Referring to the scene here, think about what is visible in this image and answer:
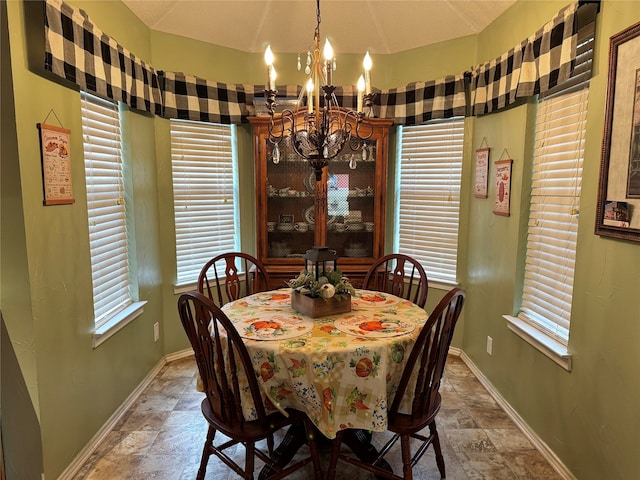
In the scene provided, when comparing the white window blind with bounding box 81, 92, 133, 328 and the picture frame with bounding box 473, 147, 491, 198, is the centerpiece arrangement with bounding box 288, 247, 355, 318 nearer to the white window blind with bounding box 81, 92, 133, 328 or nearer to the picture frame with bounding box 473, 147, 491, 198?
the white window blind with bounding box 81, 92, 133, 328

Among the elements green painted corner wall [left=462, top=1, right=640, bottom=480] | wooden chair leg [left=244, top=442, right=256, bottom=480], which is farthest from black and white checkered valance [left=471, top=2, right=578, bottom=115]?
wooden chair leg [left=244, top=442, right=256, bottom=480]

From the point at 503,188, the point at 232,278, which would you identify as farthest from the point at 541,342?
the point at 232,278

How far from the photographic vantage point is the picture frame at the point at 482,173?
9.23ft

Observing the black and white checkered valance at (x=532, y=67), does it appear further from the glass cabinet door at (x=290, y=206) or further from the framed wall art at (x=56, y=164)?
the framed wall art at (x=56, y=164)

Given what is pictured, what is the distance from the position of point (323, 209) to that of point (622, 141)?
2044 mm

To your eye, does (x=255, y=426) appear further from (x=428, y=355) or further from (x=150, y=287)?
(x=150, y=287)

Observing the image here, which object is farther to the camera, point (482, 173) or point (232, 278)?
point (482, 173)

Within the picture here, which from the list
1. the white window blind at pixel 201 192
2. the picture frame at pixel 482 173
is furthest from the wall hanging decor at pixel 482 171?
the white window blind at pixel 201 192

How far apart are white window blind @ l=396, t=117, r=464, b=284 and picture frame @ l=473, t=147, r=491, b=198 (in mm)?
200

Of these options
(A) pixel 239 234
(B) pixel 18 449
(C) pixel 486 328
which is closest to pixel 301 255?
(A) pixel 239 234

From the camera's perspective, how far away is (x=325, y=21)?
3.10m

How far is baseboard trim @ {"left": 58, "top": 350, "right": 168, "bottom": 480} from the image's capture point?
6.31 feet

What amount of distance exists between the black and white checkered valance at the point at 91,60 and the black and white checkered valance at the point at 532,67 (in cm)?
223

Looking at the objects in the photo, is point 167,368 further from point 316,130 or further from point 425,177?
point 425,177
